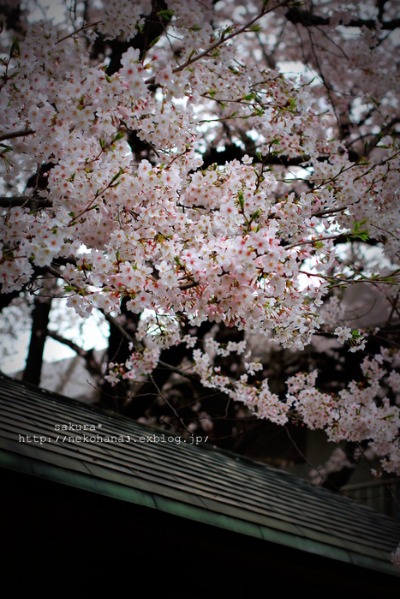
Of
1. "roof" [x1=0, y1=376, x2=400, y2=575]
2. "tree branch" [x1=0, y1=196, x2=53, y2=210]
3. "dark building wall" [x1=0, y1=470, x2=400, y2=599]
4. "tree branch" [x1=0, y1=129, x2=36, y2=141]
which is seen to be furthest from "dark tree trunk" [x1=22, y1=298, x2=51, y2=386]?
"tree branch" [x1=0, y1=129, x2=36, y2=141]

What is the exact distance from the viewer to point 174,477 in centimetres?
440

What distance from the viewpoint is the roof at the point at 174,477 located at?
3.47 m

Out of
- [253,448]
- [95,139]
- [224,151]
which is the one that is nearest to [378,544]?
[95,139]

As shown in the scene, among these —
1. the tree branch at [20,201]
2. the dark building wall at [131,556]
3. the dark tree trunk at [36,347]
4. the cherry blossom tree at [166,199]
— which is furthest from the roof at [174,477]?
the dark tree trunk at [36,347]

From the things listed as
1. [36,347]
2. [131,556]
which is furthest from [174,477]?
[36,347]

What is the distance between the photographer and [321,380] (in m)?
10.8

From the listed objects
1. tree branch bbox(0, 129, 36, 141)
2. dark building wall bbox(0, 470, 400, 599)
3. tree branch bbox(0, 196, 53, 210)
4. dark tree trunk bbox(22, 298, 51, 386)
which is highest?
tree branch bbox(0, 129, 36, 141)

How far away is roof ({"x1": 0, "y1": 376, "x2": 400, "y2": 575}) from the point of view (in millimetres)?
3475

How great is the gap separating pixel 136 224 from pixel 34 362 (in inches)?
280

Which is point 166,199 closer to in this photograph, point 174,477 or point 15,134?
point 15,134

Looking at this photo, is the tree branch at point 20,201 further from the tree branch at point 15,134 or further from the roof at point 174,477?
the roof at point 174,477

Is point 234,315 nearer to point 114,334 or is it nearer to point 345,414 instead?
point 345,414

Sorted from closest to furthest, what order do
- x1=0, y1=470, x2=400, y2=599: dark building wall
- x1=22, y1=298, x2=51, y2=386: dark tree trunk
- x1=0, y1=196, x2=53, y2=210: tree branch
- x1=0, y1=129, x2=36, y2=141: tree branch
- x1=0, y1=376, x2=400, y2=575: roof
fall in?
1. x1=0, y1=129, x2=36, y2=141: tree branch
2. x1=0, y1=196, x2=53, y2=210: tree branch
3. x1=0, y1=376, x2=400, y2=575: roof
4. x1=0, y1=470, x2=400, y2=599: dark building wall
5. x1=22, y1=298, x2=51, y2=386: dark tree trunk

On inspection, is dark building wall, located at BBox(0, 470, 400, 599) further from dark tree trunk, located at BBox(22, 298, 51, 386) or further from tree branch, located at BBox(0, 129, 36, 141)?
dark tree trunk, located at BBox(22, 298, 51, 386)
